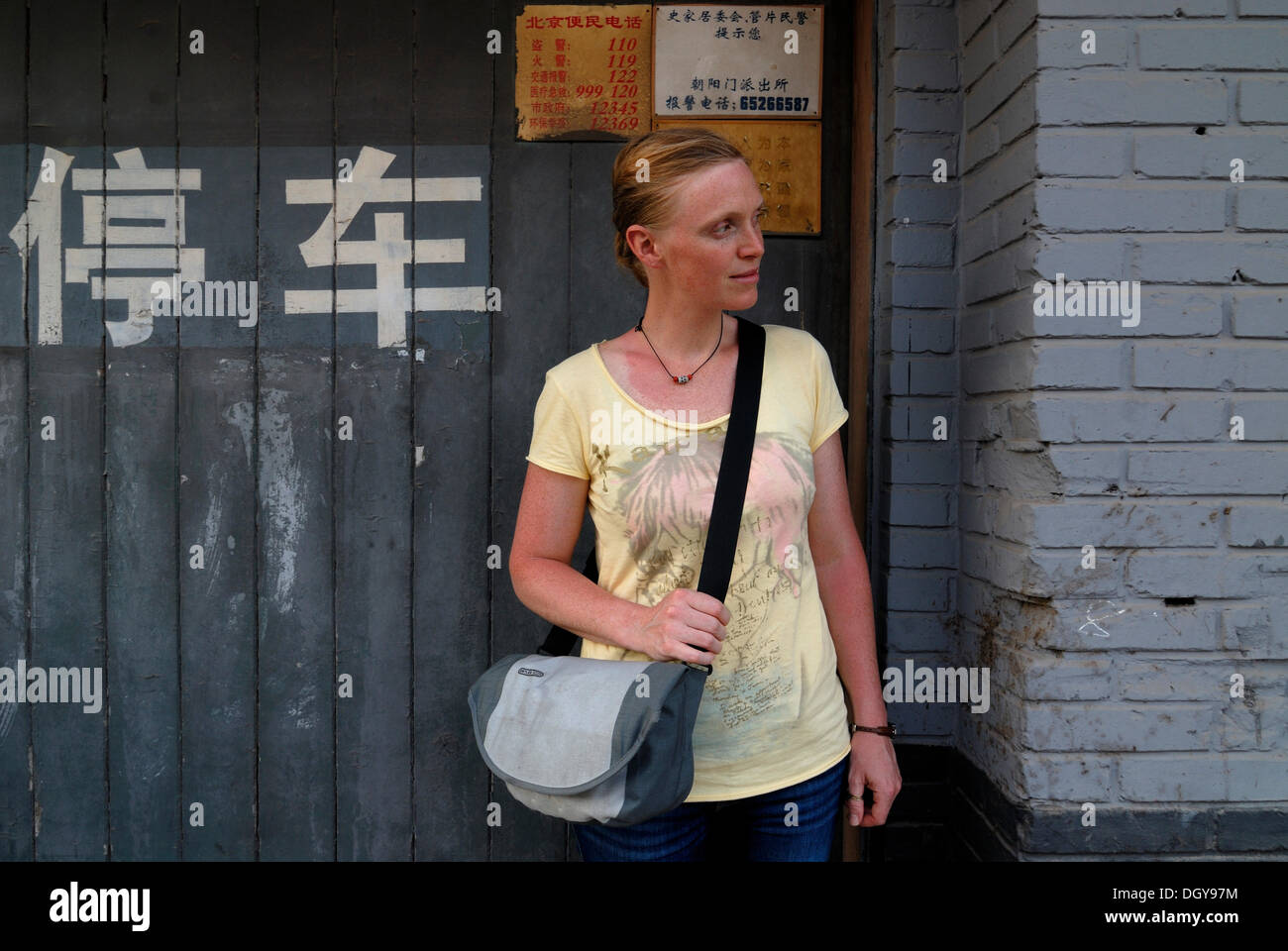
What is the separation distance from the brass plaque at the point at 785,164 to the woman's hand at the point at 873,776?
116 centimetres

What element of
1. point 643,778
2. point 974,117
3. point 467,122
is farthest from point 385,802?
point 974,117

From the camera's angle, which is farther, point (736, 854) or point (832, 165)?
point (832, 165)

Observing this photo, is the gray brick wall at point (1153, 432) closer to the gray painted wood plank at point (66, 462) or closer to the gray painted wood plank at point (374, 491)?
the gray painted wood plank at point (374, 491)

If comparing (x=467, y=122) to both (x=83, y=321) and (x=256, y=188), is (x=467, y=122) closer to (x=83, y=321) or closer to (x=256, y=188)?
(x=256, y=188)

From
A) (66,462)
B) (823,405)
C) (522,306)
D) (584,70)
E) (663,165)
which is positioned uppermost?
(584,70)

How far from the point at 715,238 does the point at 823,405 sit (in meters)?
0.33

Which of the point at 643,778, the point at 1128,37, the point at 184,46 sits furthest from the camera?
the point at 184,46

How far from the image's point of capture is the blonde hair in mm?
1369

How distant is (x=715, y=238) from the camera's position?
1387mm

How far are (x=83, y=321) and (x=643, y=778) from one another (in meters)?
1.72

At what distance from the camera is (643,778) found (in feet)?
3.92

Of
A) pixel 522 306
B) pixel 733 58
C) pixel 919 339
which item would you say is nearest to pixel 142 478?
pixel 522 306

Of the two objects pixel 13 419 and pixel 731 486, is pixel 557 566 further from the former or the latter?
pixel 13 419

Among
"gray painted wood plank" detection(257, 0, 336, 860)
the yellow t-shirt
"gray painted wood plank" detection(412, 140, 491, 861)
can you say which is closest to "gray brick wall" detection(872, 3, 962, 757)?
the yellow t-shirt
